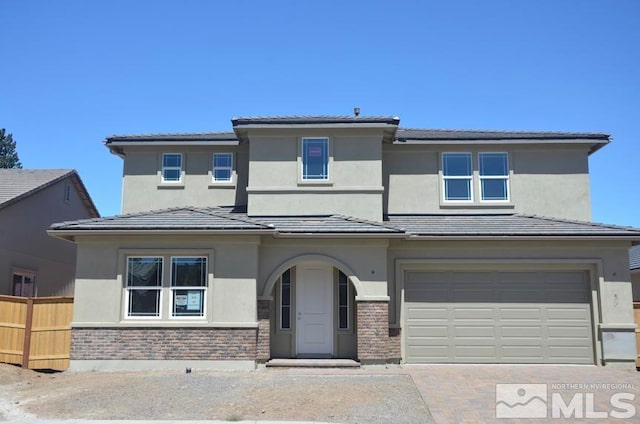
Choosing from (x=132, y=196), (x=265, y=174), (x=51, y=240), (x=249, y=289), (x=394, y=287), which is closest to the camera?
(x=249, y=289)

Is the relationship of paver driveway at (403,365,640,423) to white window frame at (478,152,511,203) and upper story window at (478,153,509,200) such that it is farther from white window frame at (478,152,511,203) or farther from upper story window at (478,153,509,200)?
upper story window at (478,153,509,200)

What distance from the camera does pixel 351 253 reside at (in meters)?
15.5

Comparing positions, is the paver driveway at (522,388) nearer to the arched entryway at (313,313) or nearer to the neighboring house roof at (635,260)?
the arched entryway at (313,313)

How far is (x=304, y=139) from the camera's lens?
17266 mm

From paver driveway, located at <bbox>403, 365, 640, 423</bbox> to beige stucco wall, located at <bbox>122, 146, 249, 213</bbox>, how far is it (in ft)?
24.7

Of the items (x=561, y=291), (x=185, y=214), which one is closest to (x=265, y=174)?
(x=185, y=214)

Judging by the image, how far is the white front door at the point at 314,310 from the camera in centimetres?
1606

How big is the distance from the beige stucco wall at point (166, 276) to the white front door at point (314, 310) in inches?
70.9

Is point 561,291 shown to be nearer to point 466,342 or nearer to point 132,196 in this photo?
point 466,342

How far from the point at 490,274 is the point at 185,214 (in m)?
8.11

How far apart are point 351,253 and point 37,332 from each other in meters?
7.94

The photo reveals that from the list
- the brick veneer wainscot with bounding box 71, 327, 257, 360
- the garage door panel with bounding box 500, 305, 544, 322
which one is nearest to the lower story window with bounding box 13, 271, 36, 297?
the brick veneer wainscot with bounding box 71, 327, 257, 360

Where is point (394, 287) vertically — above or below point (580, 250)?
below

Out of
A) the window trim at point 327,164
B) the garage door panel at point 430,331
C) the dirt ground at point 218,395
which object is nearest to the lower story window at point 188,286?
the dirt ground at point 218,395
